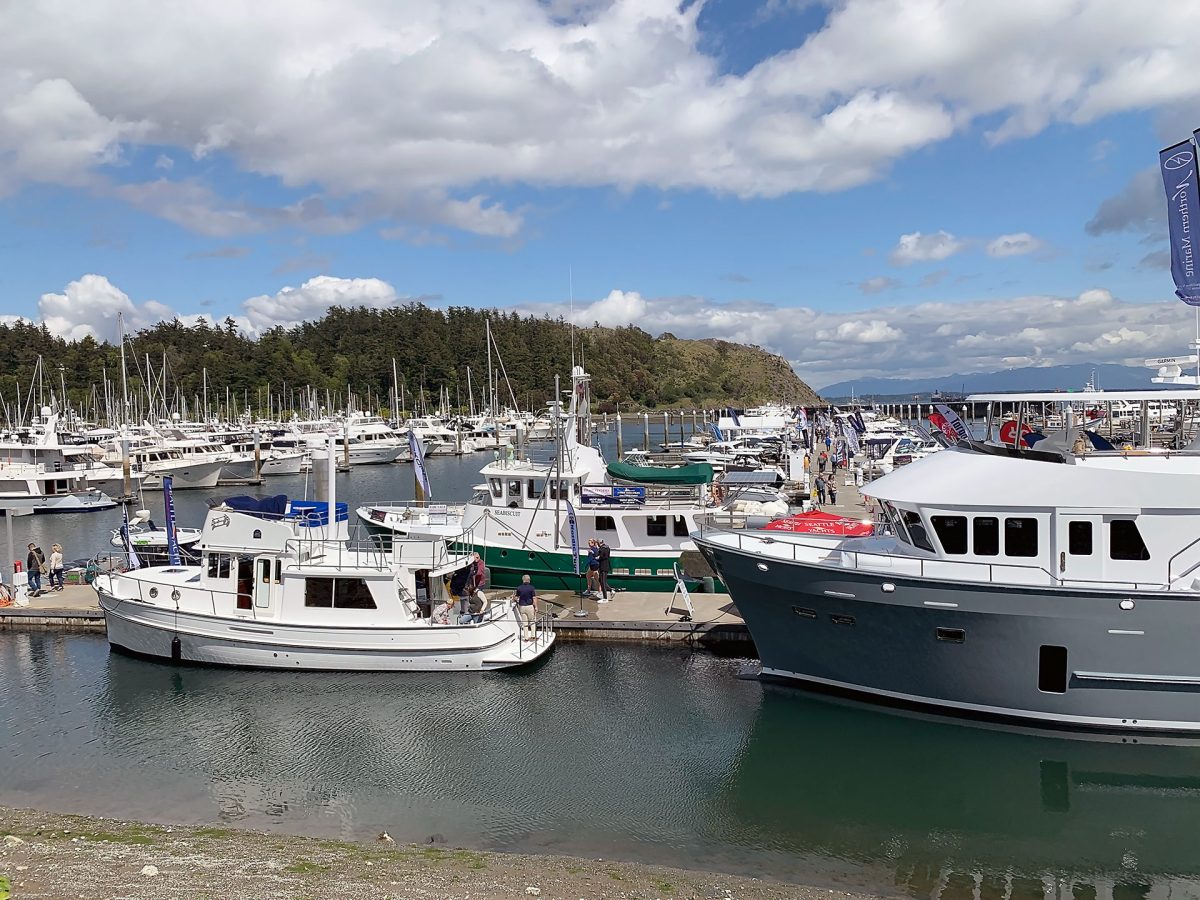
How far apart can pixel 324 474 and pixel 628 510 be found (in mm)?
7900

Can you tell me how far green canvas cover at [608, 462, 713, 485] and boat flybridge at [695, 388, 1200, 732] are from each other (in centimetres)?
1108

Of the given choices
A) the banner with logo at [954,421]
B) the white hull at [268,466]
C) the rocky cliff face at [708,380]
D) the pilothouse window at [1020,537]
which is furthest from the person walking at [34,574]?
the rocky cliff face at [708,380]

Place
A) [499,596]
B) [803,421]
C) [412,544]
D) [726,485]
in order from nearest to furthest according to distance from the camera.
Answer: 1. [412,544]
2. [499,596]
3. [726,485]
4. [803,421]

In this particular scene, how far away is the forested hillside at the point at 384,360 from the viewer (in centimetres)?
11275

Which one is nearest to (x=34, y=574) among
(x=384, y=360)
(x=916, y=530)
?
(x=916, y=530)

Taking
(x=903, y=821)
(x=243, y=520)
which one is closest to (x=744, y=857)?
(x=903, y=821)

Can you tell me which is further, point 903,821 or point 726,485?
point 726,485

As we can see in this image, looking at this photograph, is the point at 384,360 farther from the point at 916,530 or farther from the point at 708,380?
the point at 916,530

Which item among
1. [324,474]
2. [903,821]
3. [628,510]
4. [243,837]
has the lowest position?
[903,821]

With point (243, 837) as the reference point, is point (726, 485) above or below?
above

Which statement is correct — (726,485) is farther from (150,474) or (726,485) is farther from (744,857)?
(150,474)

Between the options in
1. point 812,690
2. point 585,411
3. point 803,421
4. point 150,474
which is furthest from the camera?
point 803,421

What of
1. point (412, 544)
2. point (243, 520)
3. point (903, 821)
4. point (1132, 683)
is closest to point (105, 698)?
point (243, 520)

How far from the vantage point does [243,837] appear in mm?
10594
